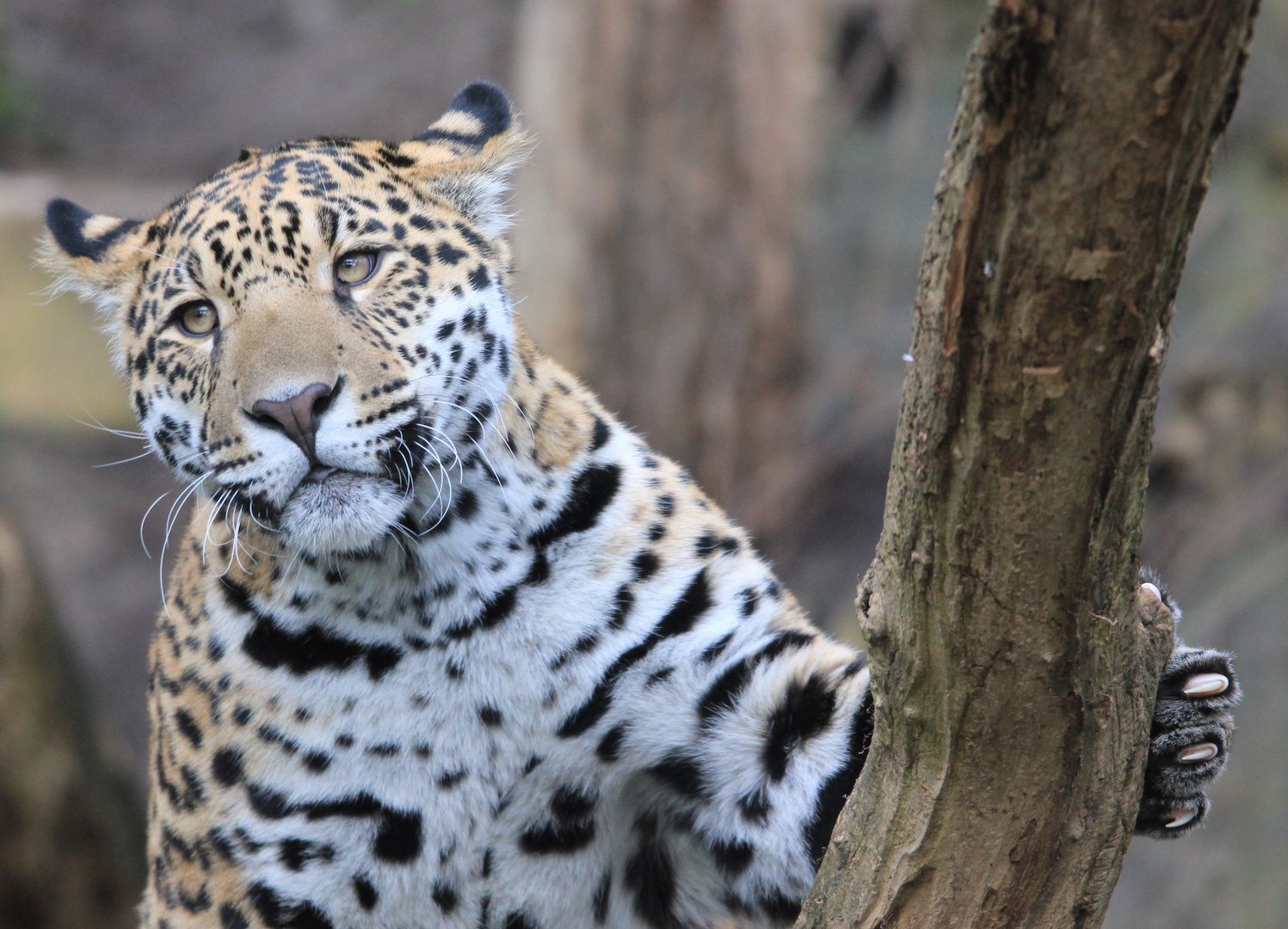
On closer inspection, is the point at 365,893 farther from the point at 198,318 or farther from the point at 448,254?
the point at 448,254

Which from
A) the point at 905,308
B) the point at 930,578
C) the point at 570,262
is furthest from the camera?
the point at 905,308

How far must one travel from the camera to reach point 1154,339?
253 cm

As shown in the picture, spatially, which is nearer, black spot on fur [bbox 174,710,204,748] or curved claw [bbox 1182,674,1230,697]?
Result: curved claw [bbox 1182,674,1230,697]

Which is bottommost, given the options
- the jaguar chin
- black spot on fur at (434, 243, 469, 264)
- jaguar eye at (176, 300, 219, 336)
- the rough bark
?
the rough bark

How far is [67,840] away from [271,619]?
5.96 metres

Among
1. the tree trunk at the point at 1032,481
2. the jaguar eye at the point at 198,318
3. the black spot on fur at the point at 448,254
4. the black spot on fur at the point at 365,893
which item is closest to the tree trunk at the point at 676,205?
the black spot on fur at the point at 448,254

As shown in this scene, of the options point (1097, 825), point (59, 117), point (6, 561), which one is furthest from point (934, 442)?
point (59, 117)

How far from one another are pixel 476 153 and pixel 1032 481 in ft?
9.66

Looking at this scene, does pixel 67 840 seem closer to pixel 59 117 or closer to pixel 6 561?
pixel 6 561

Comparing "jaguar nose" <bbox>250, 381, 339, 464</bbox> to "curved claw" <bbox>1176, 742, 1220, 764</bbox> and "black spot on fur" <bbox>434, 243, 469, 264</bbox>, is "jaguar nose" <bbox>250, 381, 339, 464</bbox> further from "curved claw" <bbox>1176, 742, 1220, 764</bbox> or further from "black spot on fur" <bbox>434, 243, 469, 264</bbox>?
"curved claw" <bbox>1176, 742, 1220, 764</bbox>

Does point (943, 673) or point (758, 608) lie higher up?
point (758, 608)

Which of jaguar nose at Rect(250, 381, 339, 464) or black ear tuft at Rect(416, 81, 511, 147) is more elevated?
black ear tuft at Rect(416, 81, 511, 147)

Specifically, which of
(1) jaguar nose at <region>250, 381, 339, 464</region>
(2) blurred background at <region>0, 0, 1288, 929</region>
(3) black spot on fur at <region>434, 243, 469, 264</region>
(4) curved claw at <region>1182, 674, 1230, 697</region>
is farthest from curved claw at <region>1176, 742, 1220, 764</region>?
(2) blurred background at <region>0, 0, 1288, 929</region>

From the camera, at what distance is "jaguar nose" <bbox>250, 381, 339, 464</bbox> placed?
3824mm
